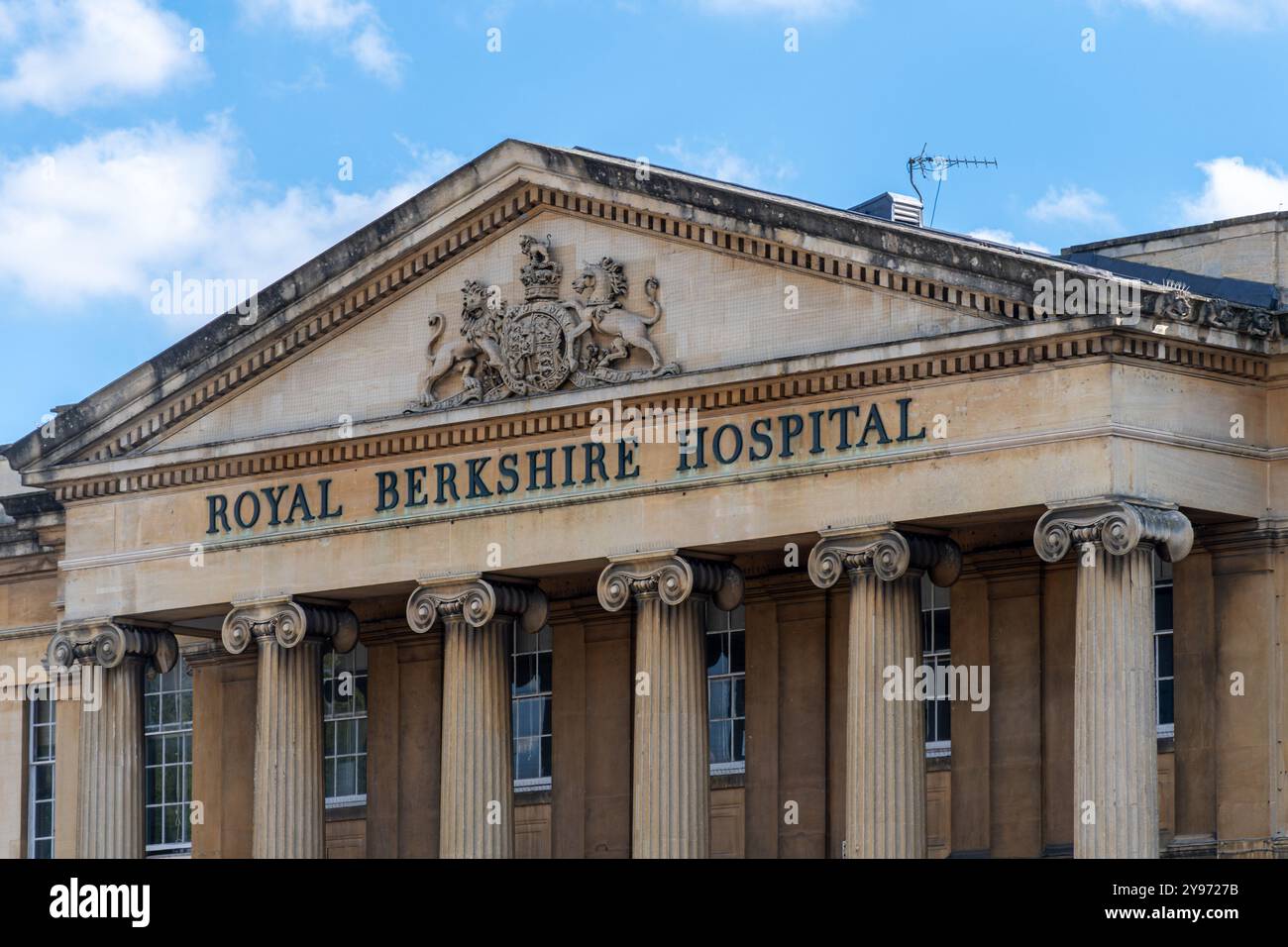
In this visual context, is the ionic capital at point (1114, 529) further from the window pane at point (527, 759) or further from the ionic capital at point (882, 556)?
the window pane at point (527, 759)

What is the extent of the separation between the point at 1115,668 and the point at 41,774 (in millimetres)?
22128

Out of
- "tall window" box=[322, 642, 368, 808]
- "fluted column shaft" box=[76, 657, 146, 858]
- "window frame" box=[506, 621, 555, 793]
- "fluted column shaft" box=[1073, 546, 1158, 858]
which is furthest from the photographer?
"tall window" box=[322, 642, 368, 808]

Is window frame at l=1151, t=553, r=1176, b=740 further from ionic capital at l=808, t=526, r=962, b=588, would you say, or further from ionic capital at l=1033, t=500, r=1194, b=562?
ionic capital at l=808, t=526, r=962, b=588

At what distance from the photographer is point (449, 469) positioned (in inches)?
1748

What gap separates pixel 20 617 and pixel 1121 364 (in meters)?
22.4

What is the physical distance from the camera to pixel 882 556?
40.0m

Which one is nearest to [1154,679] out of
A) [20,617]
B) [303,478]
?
[303,478]

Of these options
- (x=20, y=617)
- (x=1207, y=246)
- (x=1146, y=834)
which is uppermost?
(x=1207, y=246)

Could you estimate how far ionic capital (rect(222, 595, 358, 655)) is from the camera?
45656 mm

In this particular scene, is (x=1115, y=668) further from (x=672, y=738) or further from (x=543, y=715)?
(x=543, y=715)

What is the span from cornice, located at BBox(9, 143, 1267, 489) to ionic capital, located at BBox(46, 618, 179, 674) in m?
2.60

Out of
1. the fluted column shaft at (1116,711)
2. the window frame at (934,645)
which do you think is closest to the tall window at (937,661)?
the window frame at (934,645)

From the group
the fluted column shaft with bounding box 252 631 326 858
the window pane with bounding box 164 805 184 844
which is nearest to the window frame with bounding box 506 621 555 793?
the fluted column shaft with bounding box 252 631 326 858

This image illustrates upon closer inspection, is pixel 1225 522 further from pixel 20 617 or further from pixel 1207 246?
pixel 20 617
